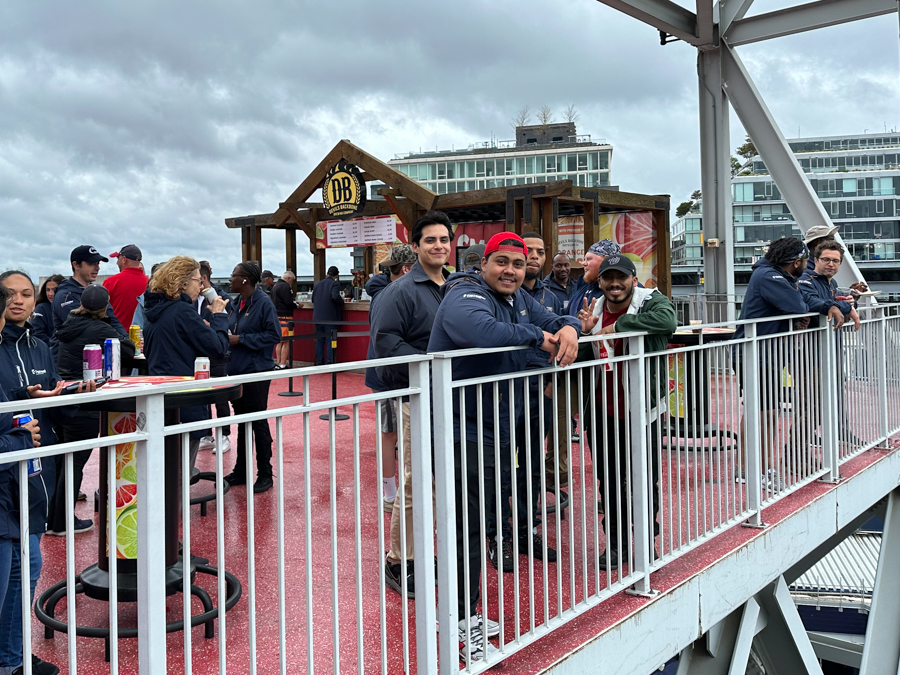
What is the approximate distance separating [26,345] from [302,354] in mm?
10772

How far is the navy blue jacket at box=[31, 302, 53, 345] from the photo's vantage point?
235 inches

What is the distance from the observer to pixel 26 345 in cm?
288

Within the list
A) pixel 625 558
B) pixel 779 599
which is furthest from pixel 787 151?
pixel 625 558

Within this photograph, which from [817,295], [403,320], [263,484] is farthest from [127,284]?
[817,295]

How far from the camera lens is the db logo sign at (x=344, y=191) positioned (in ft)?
41.7

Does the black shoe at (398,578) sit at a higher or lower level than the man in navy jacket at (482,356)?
lower

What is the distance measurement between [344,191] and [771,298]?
9117mm

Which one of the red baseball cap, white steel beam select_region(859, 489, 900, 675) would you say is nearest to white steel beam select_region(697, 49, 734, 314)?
white steel beam select_region(859, 489, 900, 675)

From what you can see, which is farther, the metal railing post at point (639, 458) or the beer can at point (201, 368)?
the beer can at point (201, 368)

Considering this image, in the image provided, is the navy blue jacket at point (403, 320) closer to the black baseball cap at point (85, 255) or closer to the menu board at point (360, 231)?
the black baseball cap at point (85, 255)

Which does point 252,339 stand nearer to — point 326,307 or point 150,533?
point 150,533

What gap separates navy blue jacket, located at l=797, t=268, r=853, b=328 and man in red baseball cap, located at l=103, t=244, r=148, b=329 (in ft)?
17.2

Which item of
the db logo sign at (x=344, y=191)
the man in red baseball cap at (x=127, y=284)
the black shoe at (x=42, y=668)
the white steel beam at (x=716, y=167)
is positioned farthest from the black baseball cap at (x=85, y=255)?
the white steel beam at (x=716, y=167)

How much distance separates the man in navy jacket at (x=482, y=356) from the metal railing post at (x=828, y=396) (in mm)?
3168
